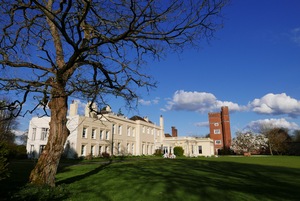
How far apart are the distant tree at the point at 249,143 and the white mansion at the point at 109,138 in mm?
8660

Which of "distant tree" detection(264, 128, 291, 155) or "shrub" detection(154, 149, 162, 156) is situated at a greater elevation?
"distant tree" detection(264, 128, 291, 155)

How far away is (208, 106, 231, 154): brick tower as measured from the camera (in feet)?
227

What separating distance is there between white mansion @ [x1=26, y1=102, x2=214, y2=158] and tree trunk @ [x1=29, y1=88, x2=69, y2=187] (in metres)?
13.7

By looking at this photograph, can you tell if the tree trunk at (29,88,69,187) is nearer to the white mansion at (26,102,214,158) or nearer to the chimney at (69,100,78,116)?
the white mansion at (26,102,214,158)

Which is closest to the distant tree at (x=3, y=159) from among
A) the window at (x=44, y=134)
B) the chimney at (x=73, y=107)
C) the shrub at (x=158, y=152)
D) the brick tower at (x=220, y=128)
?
the window at (x=44, y=134)

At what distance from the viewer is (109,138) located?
41.1 metres

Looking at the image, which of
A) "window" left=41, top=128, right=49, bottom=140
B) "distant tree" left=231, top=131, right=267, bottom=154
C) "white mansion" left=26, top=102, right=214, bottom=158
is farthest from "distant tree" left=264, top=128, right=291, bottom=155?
"window" left=41, top=128, right=49, bottom=140

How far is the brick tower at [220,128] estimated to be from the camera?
6904 cm

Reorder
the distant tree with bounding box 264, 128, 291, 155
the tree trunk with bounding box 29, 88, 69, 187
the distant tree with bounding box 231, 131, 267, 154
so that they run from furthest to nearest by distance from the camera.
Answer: the distant tree with bounding box 231, 131, 267, 154 → the distant tree with bounding box 264, 128, 291, 155 → the tree trunk with bounding box 29, 88, 69, 187

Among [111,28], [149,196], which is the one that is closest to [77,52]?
[111,28]

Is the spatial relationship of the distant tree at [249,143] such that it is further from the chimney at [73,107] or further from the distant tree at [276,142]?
the chimney at [73,107]

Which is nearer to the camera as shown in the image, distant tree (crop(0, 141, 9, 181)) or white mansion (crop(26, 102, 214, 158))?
distant tree (crop(0, 141, 9, 181))

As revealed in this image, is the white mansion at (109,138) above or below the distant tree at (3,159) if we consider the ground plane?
above

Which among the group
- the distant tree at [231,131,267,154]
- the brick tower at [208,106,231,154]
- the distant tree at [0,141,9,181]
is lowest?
the distant tree at [0,141,9,181]
